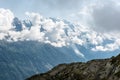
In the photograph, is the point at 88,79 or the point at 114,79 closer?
the point at 114,79

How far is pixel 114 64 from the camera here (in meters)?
173

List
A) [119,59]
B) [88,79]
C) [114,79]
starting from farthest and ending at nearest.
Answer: [88,79], [119,59], [114,79]

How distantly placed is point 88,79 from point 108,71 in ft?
68.2

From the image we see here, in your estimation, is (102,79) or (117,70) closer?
(117,70)

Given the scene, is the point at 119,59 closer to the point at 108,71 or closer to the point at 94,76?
the point at 108,71

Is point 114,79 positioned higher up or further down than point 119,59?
further down

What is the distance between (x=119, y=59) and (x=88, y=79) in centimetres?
3121

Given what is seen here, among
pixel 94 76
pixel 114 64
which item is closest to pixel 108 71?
pixel 114 64

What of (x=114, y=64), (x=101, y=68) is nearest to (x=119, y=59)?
(x=114, y=64)

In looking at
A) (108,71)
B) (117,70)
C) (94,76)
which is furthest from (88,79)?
(117,70)

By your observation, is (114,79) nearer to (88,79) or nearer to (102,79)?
(102,79)

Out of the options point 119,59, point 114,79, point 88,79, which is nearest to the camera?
point 114,79

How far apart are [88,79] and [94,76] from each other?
4780 mm

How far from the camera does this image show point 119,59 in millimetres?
171750
